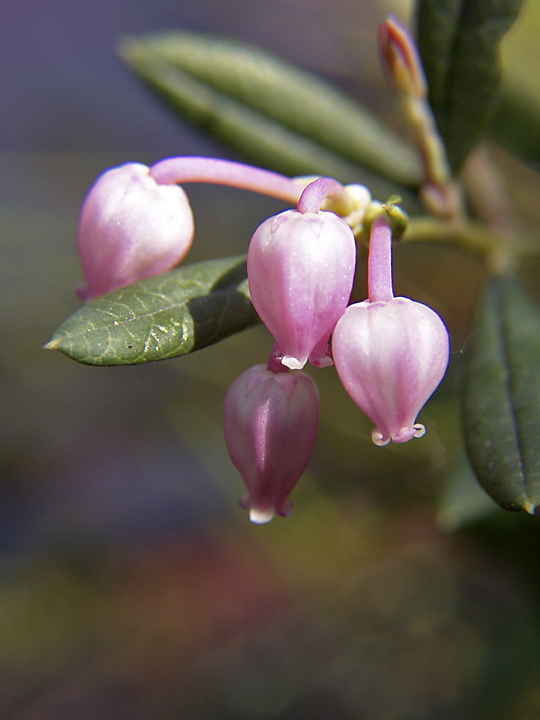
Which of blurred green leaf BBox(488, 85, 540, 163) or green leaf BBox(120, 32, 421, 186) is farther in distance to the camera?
blurred green leaf BBox(488, 85, 540, 163)

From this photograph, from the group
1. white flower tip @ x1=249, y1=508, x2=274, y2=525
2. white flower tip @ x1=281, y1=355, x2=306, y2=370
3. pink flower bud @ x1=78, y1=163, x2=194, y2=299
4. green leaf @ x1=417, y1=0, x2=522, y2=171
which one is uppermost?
green leaf @ x1=417, y1=0, x2=522, y2=171

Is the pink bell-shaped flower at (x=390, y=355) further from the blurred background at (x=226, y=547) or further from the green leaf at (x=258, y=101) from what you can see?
the green leaf at (x=258, y=101)

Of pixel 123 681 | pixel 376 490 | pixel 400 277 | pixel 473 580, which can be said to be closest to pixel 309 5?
pixel 400 277

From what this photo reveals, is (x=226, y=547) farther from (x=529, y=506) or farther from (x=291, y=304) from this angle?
(x=291, y=304)

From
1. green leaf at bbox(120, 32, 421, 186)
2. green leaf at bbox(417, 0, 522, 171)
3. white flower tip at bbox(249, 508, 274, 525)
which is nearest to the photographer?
white flower tip at bbox(249, 508, 274, 525)

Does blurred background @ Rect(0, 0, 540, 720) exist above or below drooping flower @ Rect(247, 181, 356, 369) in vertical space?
below

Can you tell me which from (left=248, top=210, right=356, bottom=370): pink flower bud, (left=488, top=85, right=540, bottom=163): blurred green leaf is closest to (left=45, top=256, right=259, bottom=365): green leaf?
(left=248, top=210, right=356, bottom=370): pink flower bud

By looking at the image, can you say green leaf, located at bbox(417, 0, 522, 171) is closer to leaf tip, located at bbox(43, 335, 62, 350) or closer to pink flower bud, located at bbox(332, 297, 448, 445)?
pink flower bud, located at bbox(332, 297, 448, 445)

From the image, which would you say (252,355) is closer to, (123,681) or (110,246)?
(123,681)

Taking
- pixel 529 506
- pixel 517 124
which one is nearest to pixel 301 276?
pixel 529 506
